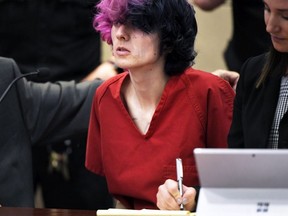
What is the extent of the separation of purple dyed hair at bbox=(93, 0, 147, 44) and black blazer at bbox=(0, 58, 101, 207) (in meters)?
0.43

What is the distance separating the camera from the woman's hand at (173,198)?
8.11 ft

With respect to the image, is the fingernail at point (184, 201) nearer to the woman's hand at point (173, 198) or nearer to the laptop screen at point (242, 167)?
the woman's hand at point (173, 198)

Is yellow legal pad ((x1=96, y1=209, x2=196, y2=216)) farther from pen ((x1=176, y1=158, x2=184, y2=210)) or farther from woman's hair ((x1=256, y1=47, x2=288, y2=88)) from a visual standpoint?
woman's hair ((x1=256, y1=47, x2=288, y2=88))

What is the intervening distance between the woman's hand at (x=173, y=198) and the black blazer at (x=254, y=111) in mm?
225

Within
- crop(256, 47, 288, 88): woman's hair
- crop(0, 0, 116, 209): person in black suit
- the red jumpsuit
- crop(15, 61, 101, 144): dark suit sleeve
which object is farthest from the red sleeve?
crop(0, 0, 116, 209): person in black suit

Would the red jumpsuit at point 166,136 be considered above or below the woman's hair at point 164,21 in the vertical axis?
below

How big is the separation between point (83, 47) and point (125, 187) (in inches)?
51.2

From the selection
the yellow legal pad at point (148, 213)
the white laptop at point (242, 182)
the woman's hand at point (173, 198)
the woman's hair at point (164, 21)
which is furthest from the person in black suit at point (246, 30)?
the white laptop at point (242, 182)

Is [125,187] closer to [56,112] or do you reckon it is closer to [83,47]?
[56,112]

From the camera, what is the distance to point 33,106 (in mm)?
3246

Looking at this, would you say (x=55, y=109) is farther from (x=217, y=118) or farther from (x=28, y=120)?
(x=217, y=118)

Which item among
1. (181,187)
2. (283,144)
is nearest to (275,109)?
(283,144)

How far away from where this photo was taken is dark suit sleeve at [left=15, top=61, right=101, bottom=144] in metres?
3.24

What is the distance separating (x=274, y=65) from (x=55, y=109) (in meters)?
0.97
